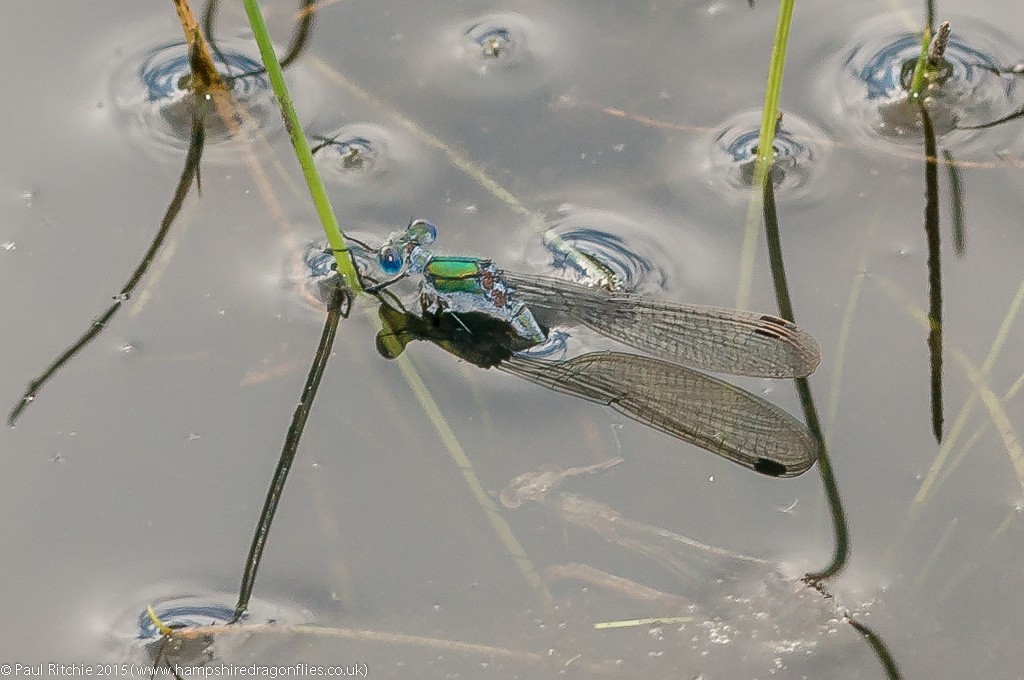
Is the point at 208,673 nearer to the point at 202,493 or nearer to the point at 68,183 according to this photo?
the point at 202,493

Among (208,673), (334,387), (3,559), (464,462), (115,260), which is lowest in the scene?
(208,673)

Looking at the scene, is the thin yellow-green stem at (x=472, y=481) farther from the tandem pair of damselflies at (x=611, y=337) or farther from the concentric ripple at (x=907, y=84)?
the concentric ripple at (x=907, y=84)

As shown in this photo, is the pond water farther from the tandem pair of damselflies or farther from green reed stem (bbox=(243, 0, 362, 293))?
green reed stem (bbox=(243, 0, 362, 293))

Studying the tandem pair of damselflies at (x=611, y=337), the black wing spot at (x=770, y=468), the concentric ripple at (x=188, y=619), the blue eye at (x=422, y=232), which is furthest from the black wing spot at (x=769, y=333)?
the concentric ripple at (x=188, y=619)

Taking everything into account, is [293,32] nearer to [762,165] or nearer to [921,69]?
[762,165]

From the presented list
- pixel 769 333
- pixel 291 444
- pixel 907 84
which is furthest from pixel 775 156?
pixel 291 444

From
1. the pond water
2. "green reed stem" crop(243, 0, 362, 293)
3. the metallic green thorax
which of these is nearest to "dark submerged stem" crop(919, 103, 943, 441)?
the pond water

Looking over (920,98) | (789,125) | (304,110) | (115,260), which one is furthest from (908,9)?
(115,260)
